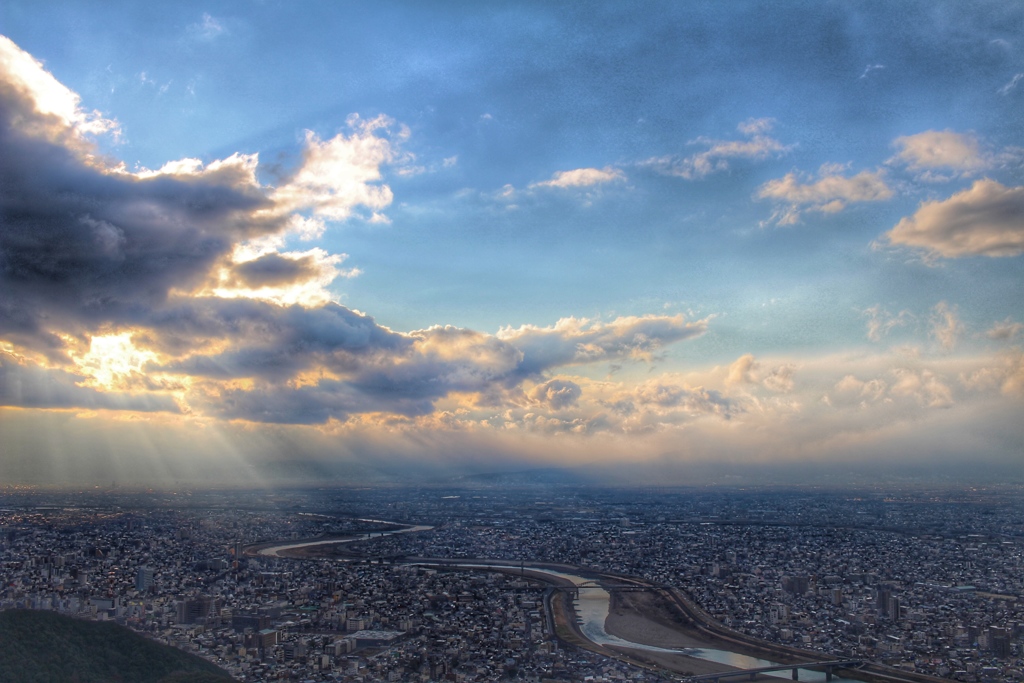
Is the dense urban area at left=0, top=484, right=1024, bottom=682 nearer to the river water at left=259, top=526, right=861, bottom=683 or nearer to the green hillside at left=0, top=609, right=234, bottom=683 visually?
the green hillside at left=0, top=609, right=234, bottom=683

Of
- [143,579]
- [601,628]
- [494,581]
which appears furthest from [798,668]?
[143,579]

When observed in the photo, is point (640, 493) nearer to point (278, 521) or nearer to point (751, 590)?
point (278, 521)

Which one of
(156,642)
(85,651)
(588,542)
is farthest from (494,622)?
(588,542)

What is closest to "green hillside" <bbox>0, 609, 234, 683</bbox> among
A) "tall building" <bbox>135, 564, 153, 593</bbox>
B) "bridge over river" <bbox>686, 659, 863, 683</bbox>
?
"tall building" <bbox>135, 564, 153, 593</bbox>

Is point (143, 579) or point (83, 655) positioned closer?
point (83, 655)

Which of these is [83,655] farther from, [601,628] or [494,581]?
[494,581]
